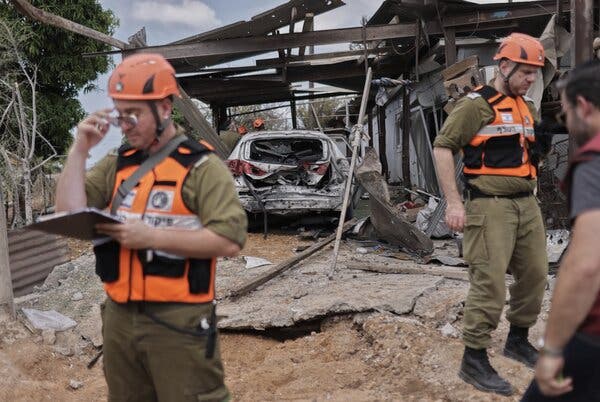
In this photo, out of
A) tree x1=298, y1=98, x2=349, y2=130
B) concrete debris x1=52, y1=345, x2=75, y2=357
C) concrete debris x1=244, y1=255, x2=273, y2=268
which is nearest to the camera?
concrete debris x1=52, y1=345, x2=75, y2=357

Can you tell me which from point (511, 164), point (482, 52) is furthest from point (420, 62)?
point (511, 164)

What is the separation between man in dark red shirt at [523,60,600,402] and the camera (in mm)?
1536

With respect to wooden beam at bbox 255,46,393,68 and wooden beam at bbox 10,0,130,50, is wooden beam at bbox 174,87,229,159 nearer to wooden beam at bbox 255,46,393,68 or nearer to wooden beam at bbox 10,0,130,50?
wooden beam at bbox 10,0,130,50

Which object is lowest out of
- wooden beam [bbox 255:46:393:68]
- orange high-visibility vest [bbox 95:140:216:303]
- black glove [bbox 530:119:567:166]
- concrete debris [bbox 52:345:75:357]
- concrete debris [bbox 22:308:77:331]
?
concrete debris [bbox 52:345:75:357]

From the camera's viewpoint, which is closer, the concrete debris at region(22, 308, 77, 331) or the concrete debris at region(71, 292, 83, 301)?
the concrete debris at region(22, 308, 77, 331)

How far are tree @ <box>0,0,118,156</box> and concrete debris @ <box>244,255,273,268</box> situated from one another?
278 inches

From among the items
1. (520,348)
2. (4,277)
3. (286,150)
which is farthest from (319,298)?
(286,150)

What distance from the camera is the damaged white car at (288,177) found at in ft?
29.4

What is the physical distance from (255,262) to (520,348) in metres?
3.90

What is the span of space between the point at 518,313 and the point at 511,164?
1.00m

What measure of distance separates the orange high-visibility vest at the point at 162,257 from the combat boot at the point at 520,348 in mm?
2506

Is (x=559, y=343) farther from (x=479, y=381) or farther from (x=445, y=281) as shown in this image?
(x=445, y=281)

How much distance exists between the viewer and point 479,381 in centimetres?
337

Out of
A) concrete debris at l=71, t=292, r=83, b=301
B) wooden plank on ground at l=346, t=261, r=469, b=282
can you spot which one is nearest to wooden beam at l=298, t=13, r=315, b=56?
wooden plank on ground at l=346, t=261, r=469, b=282
